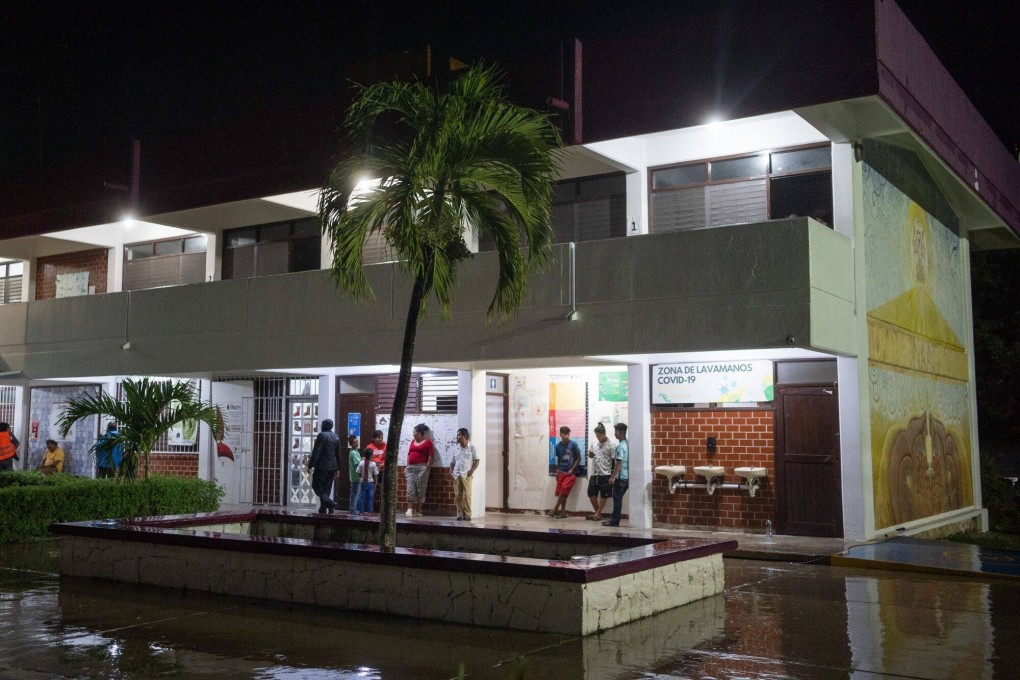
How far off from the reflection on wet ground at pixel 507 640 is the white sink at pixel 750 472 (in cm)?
526

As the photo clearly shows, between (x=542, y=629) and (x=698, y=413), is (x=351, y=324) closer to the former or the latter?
(x=698, y=413)

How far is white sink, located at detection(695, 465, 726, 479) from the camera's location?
16.2m

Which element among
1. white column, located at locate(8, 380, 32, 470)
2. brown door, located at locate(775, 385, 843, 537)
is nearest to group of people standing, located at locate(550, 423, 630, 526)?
brown door, located at locate(775, 385, 843, 537)

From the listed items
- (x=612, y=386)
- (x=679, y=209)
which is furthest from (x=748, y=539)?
(x=679, y=209)

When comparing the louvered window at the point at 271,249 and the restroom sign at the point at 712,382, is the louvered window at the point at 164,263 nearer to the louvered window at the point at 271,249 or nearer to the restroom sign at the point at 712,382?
the louvered window at the point at 271,249

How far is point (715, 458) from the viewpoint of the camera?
16.5 m

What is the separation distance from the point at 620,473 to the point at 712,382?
2126 millimetres

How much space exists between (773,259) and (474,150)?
19.3ft

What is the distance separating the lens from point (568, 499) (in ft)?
61.2

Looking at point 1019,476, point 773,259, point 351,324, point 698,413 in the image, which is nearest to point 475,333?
point 351,324

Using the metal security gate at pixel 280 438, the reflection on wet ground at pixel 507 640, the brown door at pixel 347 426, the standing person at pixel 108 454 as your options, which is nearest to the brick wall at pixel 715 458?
the reflection on wet ground at pixel 507 640

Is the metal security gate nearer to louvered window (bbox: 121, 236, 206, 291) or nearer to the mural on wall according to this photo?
louvered window (bbox: 121, 236, 206, 291)

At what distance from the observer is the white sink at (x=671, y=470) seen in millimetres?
16516

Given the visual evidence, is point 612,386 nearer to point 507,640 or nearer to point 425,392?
point 425,392
